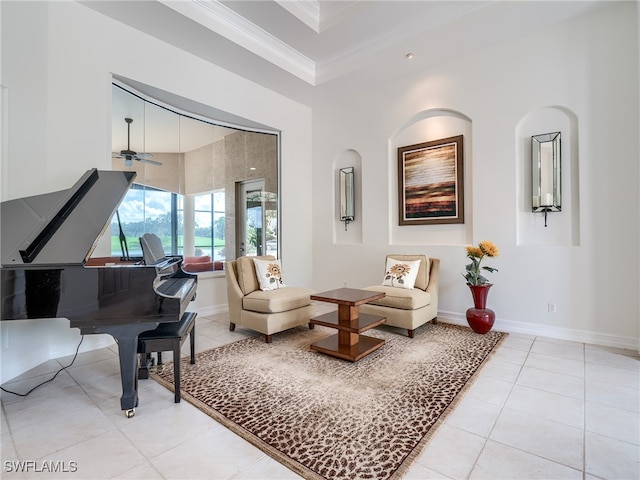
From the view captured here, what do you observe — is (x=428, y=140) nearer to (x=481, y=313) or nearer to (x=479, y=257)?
(x=479, y=257)

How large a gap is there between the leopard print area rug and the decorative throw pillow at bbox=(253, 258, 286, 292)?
0.68 metres

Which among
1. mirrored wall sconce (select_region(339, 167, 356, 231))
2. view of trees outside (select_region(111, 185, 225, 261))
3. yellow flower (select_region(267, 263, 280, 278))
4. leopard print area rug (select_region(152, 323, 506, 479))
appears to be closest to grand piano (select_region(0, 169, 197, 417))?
leopard print area rug (select_region(152, 323, 506, 479))

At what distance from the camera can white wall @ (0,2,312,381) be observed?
2686 millimetres

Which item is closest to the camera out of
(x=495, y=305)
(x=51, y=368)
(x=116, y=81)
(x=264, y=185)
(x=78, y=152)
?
(x=51, y=368)

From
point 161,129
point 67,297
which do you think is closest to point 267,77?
point 161,129

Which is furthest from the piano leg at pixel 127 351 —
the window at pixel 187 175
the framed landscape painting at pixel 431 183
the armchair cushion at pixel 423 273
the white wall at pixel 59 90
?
the framed landscape painting at pixel 431 183

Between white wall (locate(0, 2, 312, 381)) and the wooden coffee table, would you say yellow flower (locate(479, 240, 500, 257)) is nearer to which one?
the wooden coffee table

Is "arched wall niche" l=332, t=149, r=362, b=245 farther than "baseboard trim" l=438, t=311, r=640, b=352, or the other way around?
"arched wall niche" l=332, t=149, r=362, b=245

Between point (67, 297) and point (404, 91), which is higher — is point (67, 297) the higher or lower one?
the lower one

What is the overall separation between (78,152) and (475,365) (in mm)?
4340

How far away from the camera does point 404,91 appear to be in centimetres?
471

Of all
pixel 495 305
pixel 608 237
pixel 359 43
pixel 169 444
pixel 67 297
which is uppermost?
pixel 359 43

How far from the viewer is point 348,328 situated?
302 centimetres

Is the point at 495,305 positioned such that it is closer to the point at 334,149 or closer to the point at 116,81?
the point at 334,149
